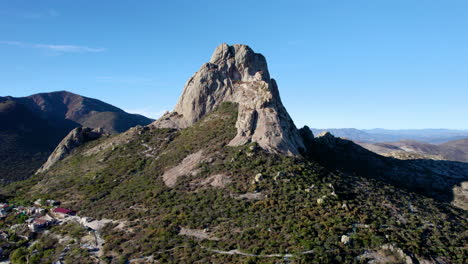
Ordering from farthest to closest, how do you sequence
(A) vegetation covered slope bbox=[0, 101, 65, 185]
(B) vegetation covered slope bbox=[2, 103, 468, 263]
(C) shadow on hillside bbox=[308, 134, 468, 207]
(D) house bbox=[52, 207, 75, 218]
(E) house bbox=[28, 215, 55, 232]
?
(A) vegetation covered slope bbox=[0, 101, 65, 185] < (C) shadow on hillside bbox=[308, 134, 468, 207] < (D) house bbox=[52, 207, 75, 218] < (E) house bbox=[28, 215, 55, 232] < (B) vegetation covered slope bbox=[2, 103, 468, 263]

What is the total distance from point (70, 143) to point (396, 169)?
9004cm

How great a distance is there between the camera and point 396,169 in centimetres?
7894

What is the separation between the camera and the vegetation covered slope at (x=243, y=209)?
33156 millimetres

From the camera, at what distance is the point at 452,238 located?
3669 centimetres

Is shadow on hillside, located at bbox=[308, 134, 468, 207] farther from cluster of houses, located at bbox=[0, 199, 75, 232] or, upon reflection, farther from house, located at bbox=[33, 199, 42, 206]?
house, located at bbox=[33, 199, 42, 206]

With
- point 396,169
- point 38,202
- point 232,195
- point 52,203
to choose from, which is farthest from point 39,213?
point 396,169

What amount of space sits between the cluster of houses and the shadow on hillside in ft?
164

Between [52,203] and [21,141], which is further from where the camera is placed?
[21,141]

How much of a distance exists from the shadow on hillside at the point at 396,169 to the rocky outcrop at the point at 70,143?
6575 centimetres

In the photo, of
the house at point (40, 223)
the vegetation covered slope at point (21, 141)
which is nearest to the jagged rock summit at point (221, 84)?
the house at point (40, 223)

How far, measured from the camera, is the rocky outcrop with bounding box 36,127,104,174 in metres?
85.2

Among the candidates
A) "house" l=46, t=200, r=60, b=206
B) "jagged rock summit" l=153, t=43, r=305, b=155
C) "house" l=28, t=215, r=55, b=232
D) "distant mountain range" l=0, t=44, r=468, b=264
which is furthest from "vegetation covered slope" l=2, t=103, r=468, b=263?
"jagged rock summit" l=153, t=43, r=305, b=155

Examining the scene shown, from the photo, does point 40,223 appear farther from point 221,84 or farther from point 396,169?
point 396,169

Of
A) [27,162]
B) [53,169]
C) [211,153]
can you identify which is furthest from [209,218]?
[27,162]
